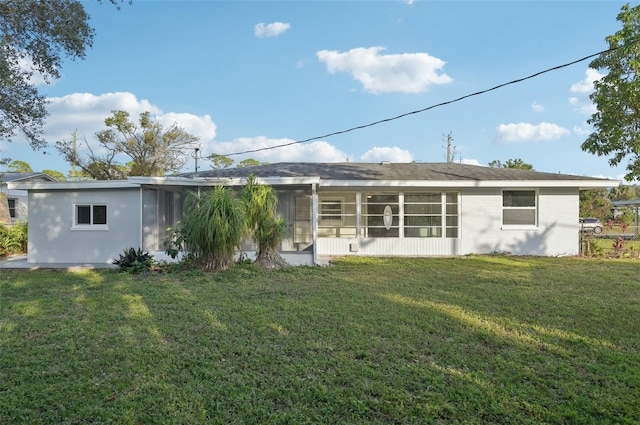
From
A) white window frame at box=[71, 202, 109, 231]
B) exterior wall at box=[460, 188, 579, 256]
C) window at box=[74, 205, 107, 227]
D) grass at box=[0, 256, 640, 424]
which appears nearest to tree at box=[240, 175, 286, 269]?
grass at box=[0, 256, 640, 424]

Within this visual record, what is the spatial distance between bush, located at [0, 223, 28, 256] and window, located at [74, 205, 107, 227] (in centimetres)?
427

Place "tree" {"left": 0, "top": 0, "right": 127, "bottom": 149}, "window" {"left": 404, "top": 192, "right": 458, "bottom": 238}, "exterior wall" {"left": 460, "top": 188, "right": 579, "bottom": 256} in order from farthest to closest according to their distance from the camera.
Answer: "window" {"left": 404, "top": 192, "right": 458, "bottom": 238}
"exterior wall" {"left": 460, "top": 188, "right": 579, "bottom": 256}
"tree" {"left": 0, "top": 0, "right": 127, "bottom": 149}

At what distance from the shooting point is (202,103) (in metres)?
20.7

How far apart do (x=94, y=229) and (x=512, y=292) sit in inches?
442

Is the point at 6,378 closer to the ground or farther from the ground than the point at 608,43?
closer to the ground

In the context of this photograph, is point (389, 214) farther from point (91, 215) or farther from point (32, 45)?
point (32, 45)

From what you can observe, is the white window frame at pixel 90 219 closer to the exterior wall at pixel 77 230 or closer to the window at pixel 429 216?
the exterior wall at pixel 77 230

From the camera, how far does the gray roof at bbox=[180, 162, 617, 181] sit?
1259 cm

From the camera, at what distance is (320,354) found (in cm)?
385

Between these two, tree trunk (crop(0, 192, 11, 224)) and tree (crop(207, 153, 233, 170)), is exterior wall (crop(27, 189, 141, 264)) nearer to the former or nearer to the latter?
tree trunk (crop(0, 192, 11, 224))

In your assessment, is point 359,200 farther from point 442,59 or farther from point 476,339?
point 476,339

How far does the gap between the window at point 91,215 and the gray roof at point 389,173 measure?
9.23 feet

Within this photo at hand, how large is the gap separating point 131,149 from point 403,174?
25735 mm

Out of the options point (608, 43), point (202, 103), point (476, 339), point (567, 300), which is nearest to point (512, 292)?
point (567, 300)
